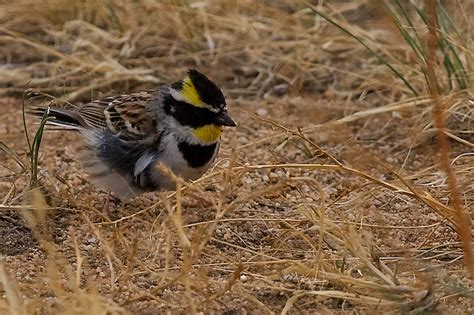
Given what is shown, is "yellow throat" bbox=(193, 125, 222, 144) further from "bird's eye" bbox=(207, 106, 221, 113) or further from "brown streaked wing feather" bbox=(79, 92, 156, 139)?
"brown streaked wing feather" bbox=(79, 92, 156, 139)

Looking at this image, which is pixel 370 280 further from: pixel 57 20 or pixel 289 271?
pixel 57 20

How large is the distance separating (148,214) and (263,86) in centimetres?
232

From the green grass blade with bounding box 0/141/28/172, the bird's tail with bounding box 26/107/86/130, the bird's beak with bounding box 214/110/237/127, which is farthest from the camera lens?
the bird's tail with bounding box 26/107/86/130

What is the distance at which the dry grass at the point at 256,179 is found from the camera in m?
3.93

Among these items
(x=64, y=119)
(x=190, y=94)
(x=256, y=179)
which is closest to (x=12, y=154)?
(x=64, y=119)

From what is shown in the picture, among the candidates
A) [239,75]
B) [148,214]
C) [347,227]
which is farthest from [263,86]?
[347,227]

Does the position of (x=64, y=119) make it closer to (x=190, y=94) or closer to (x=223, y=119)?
(x=190, y=94)

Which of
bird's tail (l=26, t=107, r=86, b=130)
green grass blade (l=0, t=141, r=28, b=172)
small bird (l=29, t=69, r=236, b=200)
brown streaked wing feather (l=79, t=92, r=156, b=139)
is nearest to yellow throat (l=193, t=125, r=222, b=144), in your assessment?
small bird (l=29, t=69, r=236, b=200)

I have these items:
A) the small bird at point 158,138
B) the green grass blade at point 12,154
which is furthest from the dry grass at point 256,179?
the small bird at point 158,138

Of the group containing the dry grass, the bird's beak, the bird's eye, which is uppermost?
the bird's eye

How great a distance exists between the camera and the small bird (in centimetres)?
516

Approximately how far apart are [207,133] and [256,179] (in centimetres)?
52

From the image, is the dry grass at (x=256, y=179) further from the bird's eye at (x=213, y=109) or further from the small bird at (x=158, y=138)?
the bird's eye at (x=213, y=109)

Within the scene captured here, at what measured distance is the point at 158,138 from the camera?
208 inches
